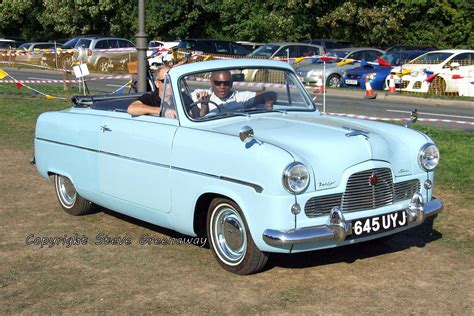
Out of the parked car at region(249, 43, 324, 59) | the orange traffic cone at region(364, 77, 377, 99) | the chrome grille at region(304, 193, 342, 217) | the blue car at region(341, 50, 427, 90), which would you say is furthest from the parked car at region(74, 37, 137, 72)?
the chrome grille at region(304, 193, 342, 217)

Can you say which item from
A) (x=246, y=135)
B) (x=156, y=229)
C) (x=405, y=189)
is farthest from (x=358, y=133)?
(x=156, y=229)

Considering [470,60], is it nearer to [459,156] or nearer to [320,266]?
[459,156]

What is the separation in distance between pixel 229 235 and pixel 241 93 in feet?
4.70

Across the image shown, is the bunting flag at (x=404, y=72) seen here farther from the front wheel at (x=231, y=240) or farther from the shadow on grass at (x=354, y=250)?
the front wheel at (x=231, y=240)

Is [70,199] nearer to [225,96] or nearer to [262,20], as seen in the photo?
[225,96]

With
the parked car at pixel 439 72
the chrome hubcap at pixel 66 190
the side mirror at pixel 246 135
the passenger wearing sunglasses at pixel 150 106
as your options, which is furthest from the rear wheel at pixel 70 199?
the parked car at pixel 439 72

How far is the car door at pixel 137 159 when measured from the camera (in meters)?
6.17

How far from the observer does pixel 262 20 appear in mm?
45156

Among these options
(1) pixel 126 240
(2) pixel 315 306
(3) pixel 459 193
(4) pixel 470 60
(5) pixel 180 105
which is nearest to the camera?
(2) pixel 315 306

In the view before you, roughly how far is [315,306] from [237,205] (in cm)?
99

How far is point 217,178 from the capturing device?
561 centimetres

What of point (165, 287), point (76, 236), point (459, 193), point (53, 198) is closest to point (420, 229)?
point (459, 193)

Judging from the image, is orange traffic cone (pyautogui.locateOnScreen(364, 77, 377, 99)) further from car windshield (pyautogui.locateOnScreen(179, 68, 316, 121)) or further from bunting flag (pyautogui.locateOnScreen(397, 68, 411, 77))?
car windshield (pyautogui.locateOnScreen(179, 68, 316, 121))

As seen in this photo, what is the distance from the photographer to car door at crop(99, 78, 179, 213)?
6172 millimetres
